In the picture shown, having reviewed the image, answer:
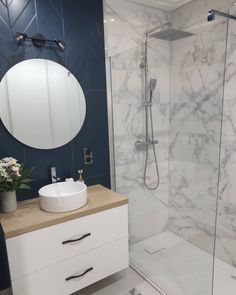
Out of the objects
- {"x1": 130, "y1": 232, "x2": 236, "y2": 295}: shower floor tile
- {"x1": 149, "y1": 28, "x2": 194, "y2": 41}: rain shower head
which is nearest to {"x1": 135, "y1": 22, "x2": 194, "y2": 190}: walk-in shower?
{"x1": 149, "y1": 28, "x2": 194, "y2": 41}: rain shower head

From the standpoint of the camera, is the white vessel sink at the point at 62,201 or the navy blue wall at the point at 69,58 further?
Result: the navy blue wall at the point at 69,58

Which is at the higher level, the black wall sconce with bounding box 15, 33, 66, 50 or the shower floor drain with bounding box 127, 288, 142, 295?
the black wall sconce with bounding box 15, 33, 66, 50

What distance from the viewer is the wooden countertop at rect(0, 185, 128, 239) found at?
4.55 feet

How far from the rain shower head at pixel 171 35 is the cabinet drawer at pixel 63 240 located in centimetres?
167

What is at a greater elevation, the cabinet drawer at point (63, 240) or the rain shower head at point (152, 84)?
the rain shower head at point (152, 84)

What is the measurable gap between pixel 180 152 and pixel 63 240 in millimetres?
1451

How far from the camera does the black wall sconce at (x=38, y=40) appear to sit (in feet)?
5.46

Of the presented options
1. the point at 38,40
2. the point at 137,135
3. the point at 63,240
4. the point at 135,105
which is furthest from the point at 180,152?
the point at 38,40

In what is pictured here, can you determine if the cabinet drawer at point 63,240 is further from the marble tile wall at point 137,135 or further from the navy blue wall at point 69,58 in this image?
the marble tile wall at point 137,135

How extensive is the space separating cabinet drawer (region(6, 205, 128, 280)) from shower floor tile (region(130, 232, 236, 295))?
586 millimetres

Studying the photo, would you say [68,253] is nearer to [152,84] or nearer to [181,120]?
[181,120]

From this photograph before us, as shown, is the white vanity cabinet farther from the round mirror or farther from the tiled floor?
the round mirror

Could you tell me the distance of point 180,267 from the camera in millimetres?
2092

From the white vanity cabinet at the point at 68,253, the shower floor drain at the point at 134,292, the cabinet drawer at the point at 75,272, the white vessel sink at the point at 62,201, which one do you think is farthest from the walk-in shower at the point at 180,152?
the white vessel sink at the point at 62,201
